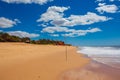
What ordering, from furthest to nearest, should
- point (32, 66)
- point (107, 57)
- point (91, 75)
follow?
point (107, 57) → point (32, 66) → point (91, 75)

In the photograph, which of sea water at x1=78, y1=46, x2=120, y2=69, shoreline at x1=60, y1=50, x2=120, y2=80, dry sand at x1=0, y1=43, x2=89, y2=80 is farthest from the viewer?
sea water at x1=78, y1=46, x2=120, y2=69

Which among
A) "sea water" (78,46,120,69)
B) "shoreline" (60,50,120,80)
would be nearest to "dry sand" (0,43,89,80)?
"shoreline" (60,50,120,80)

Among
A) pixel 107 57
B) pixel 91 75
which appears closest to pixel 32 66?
pixel 91 75

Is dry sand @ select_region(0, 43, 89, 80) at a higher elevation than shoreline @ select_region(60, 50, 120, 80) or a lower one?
higher

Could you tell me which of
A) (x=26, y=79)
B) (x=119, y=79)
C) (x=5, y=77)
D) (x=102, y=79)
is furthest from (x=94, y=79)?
(x=5, y=77)

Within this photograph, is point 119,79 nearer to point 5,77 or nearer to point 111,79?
point 111,79

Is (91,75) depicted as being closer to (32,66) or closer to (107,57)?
(32,66)

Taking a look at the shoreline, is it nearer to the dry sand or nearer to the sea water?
the dry sand

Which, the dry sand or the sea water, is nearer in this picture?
the dry sand

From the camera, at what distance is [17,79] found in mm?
5801

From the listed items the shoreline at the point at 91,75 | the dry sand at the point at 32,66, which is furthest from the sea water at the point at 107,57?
the shoreline at the point at 91,75

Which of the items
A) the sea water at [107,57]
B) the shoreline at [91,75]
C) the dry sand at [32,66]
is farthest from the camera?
the sea water at [107,57]

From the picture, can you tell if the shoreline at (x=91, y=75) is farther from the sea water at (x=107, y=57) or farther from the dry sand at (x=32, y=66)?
the sea water at (x=107, y=57)

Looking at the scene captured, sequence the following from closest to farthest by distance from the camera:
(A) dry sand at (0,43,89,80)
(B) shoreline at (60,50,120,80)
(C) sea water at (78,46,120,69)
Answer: (A) dry sand at (0,43,89,80) → (B) shoreline at (60,50,120,80) → (C) sea water at (78,46,120,69)
